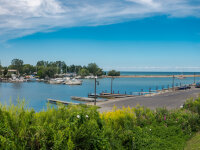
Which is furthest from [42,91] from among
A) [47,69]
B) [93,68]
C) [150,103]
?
[93,68]

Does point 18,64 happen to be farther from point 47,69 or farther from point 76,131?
point 76,131

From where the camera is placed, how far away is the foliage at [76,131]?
3.54 meters

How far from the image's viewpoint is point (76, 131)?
3.92 m

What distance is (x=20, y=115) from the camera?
4277mm

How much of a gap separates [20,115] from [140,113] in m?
5.77

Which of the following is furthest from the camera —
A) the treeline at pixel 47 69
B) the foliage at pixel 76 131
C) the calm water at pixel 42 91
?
the treeline at pixel 47 69

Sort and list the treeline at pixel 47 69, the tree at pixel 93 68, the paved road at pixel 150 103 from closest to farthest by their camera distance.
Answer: the paved road at pixel 150 103 → the treeline at pixel 47 69 → the tree at pixel 93 68

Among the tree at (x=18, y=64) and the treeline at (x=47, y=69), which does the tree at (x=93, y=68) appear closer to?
the treeline at (x=47, y=69)

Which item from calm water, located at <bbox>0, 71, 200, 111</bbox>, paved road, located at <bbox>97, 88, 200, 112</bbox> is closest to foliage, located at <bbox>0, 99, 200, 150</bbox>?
paved road, located at <bbox>97, 88, 200, 112</bbox>

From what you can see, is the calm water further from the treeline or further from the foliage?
the treeline

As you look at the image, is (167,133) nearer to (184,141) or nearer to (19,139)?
(184,141)

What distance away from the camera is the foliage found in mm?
3539

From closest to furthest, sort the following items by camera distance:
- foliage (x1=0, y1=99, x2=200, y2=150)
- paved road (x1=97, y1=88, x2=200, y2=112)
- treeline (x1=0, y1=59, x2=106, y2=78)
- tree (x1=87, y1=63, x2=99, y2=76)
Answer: foliage (x1=0, y1=99, x2=200, y2=150)
paved road (x1=97, y1=88, x2=200, y2=112)
treeline (x1=0, y1=59, x2=106, y2=78)
tree (x1=87, y1=63, x2=99, y2=76)

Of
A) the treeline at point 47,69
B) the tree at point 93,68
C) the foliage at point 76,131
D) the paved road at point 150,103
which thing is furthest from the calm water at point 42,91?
the tree at point 93,68
